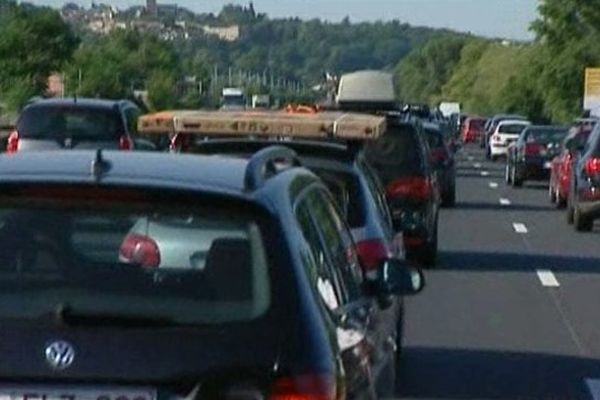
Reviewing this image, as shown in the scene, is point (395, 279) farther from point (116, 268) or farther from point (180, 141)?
point (180, 141)

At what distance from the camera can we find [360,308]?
802 centimetres

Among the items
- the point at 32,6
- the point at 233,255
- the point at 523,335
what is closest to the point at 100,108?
the point at 523,335

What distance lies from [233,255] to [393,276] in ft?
7.32

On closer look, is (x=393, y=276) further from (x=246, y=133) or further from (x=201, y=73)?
(x=201, y=73)

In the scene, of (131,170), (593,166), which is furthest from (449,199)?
(131,170)

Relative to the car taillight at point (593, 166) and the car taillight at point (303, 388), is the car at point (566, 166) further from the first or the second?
the car taillight at point (303, 388)

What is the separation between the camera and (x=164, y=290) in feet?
22.0

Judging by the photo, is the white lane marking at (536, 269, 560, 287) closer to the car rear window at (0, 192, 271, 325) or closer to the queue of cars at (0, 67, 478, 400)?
the queue of cars at (0, 67, 478, 400)

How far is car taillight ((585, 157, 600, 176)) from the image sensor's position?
2991 cm

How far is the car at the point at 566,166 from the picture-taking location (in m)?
34.0

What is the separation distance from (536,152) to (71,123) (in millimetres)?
19470

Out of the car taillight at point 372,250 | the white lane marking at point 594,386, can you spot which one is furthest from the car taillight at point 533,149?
the car taillight at point 372,250

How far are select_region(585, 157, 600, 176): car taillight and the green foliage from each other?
32285 millimetres

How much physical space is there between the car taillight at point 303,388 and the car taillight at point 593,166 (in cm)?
2371
